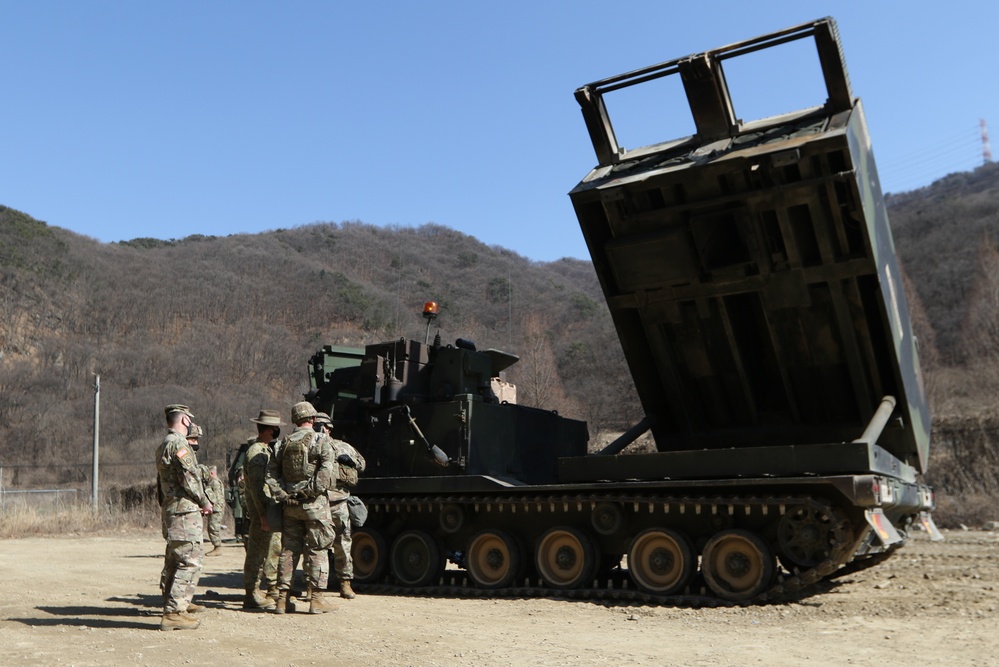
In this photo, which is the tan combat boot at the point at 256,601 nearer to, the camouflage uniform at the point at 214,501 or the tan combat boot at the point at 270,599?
the tan combat boot at the point at 270,599

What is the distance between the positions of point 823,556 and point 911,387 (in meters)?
2.15

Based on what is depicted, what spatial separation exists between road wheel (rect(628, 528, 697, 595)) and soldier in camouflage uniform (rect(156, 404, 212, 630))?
4111 mm

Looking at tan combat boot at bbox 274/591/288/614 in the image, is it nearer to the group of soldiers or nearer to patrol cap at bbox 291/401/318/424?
the group of soldiers

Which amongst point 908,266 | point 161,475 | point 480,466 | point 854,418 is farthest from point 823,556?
point 908,266

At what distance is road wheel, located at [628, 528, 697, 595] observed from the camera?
9.16 meters

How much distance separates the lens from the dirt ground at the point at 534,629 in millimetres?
6219

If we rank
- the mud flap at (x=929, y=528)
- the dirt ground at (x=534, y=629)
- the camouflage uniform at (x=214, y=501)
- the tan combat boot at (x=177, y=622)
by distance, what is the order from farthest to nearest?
the camouflage uniform at (x=214, y=501), the mud flap at (x=929, y=528), the tan combat boot at (x=177, y=622), the dirt ground at (x=534, y=629)

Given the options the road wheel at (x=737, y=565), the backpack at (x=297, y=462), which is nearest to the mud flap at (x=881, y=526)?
the road wheel at (x=737, y=565)

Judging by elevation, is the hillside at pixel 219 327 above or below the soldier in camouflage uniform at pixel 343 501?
above

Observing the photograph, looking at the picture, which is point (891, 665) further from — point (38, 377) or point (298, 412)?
point (38, 377)

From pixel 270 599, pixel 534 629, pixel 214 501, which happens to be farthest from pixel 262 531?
pixel 214 501

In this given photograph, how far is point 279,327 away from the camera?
6022 centimetres

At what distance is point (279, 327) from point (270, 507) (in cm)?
5257

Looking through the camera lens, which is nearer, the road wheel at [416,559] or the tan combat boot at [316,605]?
the tan combat boot at [316,605]
